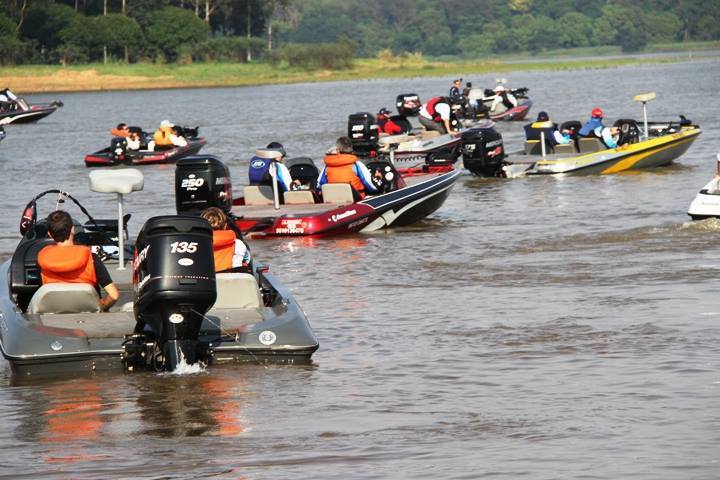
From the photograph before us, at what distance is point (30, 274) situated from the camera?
12.5 m

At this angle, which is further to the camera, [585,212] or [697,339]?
[585,212]

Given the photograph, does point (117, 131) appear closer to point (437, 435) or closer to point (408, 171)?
point (408, 171)

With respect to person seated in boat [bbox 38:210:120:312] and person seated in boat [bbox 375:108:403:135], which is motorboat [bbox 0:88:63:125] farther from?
person seated in boat [bbox 38:210:120:312]

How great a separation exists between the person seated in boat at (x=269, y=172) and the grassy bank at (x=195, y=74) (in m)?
72.9

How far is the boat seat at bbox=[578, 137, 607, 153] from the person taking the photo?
28.1 metres

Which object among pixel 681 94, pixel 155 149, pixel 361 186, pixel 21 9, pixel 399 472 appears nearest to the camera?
pixel 399 472

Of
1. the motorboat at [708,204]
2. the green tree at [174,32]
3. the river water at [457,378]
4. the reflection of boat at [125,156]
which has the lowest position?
the river water at [457,378]

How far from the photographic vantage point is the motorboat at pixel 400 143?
28.8 metres

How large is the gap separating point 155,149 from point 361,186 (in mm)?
15417

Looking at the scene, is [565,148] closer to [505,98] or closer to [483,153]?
[483,153]

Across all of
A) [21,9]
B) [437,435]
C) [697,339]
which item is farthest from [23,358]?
[21,9]

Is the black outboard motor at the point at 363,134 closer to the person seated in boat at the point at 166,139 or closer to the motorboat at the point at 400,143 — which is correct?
the motorboat at the point at 400,143

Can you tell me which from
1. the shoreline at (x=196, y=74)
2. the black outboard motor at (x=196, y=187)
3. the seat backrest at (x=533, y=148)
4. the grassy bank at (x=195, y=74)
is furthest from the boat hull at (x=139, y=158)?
the grassy bank at (x=195, y=74)

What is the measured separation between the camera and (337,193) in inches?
794
